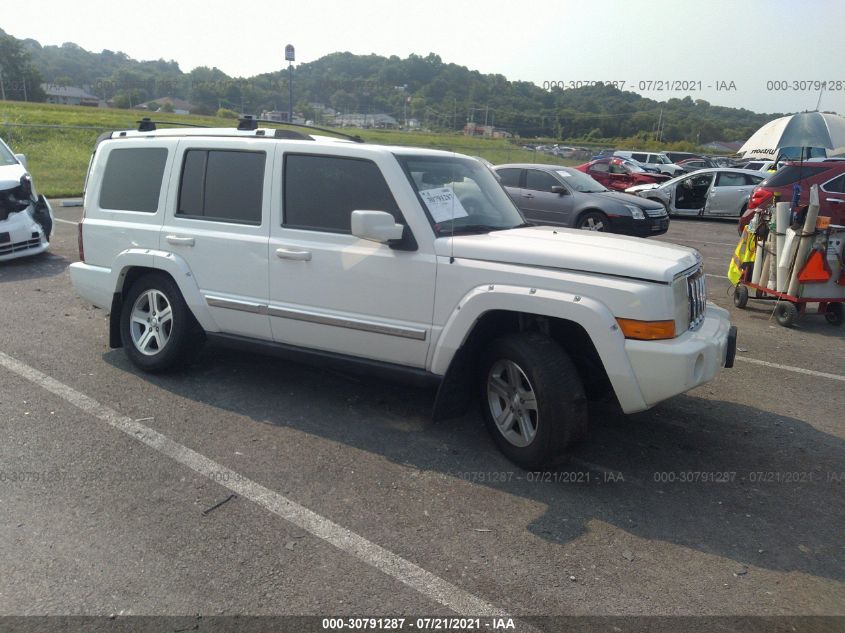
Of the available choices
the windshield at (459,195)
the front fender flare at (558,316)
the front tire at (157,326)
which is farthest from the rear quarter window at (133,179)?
the front fender flare at (558,316)

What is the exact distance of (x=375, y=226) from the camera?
4.13 metres

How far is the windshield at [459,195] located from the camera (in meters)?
4.52

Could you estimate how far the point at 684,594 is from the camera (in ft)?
10.1

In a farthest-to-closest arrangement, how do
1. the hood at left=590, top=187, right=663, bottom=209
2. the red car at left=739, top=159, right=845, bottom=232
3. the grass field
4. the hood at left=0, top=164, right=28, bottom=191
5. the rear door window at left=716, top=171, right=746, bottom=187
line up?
the rear door window at left=716, top=171, right=746, bottom=187 < the grass field < the hood at left=590, top=187, right=663, bottom=209 < the red car at left=739, top=159, right=845, bottom=232 < the hood at left=0, top=164, right=28, bottom=191

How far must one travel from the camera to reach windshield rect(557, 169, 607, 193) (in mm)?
13469

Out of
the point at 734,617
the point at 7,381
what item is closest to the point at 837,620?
the point at 734,617

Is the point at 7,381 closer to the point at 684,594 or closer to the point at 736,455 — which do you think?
the point at 684,594

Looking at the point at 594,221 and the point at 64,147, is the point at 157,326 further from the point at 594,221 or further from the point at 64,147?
the point at 64,147

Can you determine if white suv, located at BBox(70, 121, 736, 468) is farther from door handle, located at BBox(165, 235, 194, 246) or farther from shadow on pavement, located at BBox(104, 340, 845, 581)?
shadow on pavement, located at BBox(104, 340, 845, 581)

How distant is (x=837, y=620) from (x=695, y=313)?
1.84 metres

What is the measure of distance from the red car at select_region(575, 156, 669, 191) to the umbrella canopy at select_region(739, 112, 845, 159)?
22.7ft

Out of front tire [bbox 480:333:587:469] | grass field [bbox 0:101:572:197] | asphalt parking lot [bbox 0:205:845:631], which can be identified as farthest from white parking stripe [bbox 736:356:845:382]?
grass field [bbox 0:101:572:197]

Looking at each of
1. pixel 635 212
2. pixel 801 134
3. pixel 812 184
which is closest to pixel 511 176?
pixel 635 212

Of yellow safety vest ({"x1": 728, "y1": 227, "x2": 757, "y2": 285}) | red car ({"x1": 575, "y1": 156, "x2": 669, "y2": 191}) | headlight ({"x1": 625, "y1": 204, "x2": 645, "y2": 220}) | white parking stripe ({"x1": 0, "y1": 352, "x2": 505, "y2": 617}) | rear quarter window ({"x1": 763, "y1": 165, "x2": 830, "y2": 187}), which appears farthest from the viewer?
red car ({"x1": 575, "y1": 156, "x2": 669, "y2": 191})
